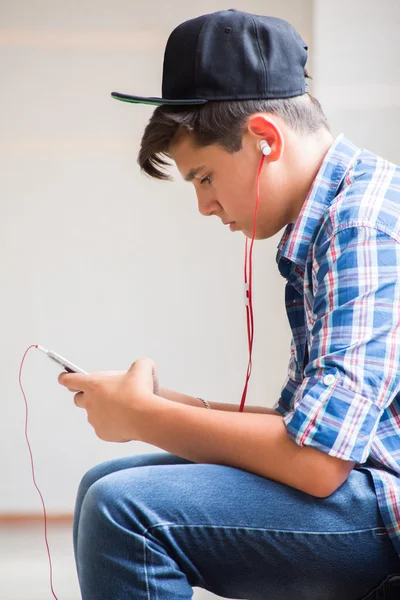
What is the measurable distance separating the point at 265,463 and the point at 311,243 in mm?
275

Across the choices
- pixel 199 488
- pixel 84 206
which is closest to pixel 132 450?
pixel 84 206

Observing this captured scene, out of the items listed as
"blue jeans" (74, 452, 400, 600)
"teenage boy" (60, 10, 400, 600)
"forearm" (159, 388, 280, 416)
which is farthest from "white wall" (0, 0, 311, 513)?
"blue jeans" (74, 452, 400, 600)

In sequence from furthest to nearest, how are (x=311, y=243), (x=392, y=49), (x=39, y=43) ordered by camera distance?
1. (x=39, y=43)
2. (x=392, y=49)
3. (x=311, y=243)

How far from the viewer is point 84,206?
2.08 metres

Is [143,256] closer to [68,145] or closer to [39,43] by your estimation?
[68,145]

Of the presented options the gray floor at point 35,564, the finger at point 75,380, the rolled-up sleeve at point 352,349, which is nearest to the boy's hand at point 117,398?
the finger at point 75,380

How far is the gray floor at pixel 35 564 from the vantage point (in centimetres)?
155

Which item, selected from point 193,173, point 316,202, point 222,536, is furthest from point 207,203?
point 222,536

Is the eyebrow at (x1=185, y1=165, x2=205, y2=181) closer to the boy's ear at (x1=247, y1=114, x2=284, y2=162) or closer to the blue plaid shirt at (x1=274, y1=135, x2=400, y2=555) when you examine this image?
the boy's ear at (x1=247, y1=114, x2=284, y2=162)

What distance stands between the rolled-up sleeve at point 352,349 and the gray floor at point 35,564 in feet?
2.91

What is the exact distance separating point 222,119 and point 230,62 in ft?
0.23

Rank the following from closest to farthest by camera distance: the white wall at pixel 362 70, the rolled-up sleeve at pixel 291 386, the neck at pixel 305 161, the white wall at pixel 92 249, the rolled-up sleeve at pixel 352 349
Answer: the rolled-up sleeve at pixel 352 349
the neck at pixel 305 161
the rolled-up sleeve at pixel 291 386
the white wall at pixel 362 70
the white wall at pixel 92 249

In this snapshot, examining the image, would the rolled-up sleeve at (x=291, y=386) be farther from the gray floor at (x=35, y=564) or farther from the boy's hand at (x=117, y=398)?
the gray floor at (x=35, y=564)

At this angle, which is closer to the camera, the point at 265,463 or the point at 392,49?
the point at 265,463
